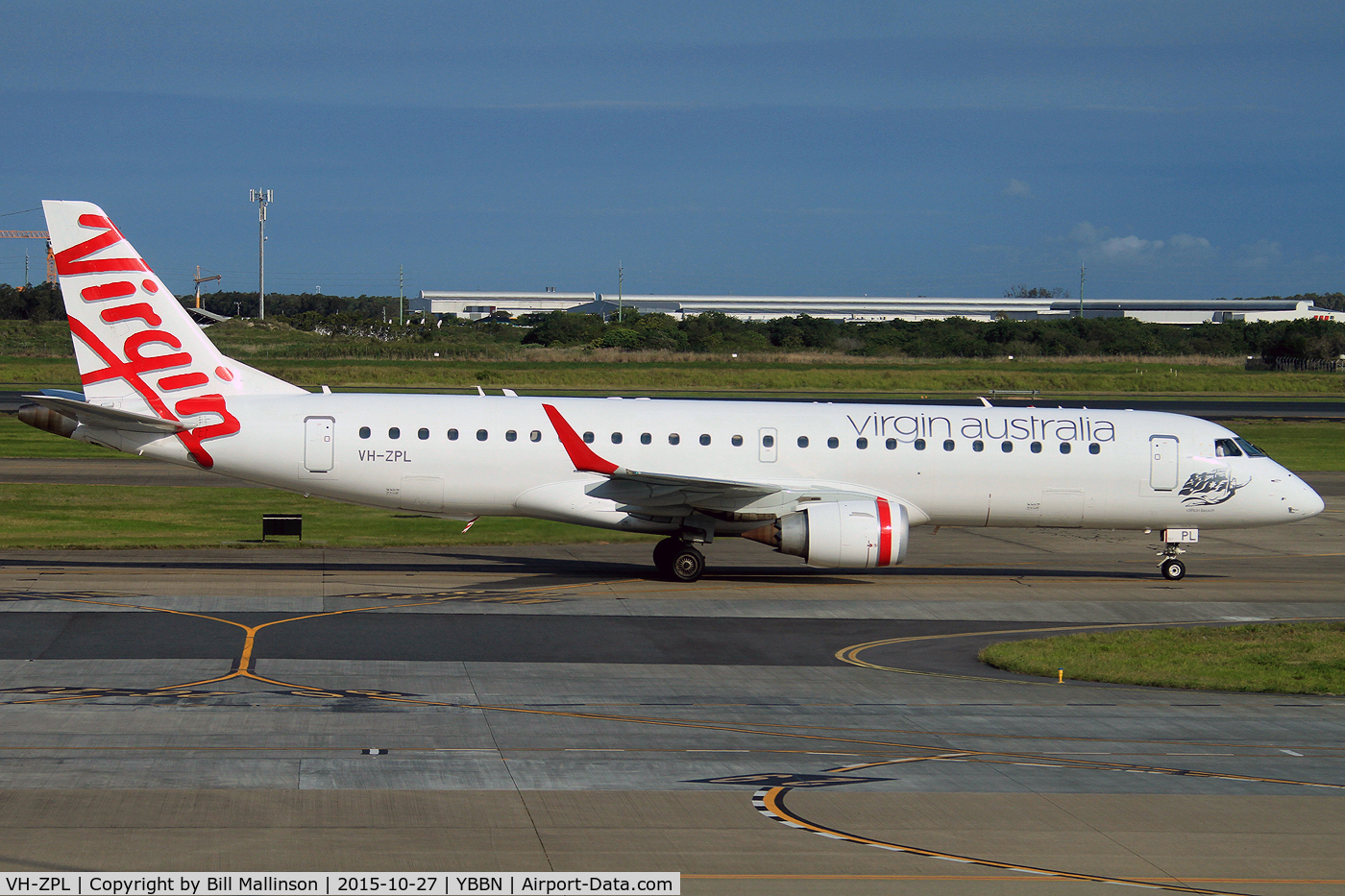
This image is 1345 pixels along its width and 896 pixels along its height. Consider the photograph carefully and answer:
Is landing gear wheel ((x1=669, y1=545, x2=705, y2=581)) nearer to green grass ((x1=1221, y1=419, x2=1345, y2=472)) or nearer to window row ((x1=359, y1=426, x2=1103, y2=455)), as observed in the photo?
window row ((x1=359, y1=426, x2=1103, y2=455))

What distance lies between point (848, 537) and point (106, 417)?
51.3 ft

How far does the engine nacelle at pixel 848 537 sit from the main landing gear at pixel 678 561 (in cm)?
243

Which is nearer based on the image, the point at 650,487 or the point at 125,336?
the point at 650,487

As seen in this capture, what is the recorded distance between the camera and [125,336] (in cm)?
2642

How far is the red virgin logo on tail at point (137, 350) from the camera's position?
2617 cm

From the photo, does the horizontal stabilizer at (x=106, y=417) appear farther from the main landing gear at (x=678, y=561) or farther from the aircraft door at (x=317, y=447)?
the main landing gear at (x=678, y=561)

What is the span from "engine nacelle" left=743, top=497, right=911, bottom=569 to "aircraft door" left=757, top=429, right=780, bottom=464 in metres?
2.13

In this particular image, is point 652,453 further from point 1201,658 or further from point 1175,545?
point 1175,545

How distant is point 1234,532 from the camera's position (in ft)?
125

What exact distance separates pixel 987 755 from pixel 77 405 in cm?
1938

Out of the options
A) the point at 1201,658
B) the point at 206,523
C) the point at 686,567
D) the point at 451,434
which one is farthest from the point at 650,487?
the point at 206,523

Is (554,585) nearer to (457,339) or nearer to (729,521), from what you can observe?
(729,521)

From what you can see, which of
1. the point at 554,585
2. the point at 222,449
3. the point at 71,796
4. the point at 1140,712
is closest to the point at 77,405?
the point at 222,449
